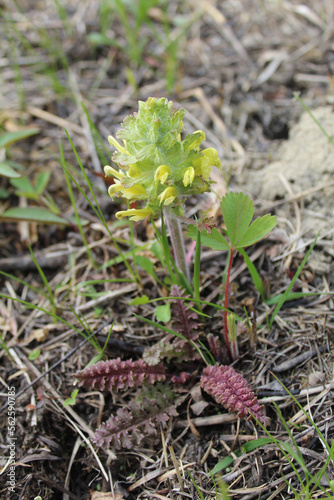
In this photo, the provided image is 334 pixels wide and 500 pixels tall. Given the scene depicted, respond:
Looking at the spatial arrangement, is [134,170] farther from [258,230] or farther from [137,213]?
[258,230]

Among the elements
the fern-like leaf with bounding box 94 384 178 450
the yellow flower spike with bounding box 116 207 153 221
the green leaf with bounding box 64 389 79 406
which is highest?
the yellow flower spike with bounding box 116 207 153 221

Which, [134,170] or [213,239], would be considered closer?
[134,170]

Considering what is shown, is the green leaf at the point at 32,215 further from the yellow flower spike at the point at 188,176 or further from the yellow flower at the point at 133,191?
the yellow flower spike at the point at 188,176

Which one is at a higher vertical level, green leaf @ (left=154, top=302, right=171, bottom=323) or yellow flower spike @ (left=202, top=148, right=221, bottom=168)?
yellow flower spike @ (left=202, top=148, right=221, bottom=168)

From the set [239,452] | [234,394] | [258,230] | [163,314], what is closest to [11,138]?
[163,314]

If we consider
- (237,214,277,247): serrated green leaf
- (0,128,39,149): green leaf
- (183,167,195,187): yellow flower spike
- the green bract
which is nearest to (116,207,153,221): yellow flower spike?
the green bract

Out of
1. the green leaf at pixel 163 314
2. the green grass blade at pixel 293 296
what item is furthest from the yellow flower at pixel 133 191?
the green grass blade at pixel 293 296

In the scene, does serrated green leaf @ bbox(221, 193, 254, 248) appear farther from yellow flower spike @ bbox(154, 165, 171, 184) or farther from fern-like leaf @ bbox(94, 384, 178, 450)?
fern-like leaf @ bbox(94, 384, 178, 450)
